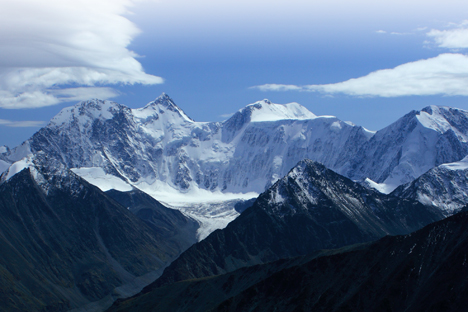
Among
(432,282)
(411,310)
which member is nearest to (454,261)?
(432,282)

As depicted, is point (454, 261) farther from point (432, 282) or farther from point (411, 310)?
point (411, 310)

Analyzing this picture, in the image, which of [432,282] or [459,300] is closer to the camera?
[459,300]

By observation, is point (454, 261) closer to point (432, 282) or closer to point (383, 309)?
point (432, 282)

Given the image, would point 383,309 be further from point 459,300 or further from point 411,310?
point 459,300

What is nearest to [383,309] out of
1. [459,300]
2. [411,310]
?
[411,310]

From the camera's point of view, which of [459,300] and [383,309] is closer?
[459,300]
